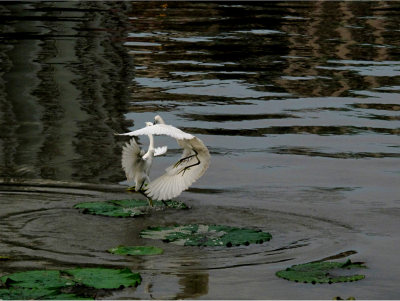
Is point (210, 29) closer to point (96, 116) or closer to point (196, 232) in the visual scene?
point (96, 116)

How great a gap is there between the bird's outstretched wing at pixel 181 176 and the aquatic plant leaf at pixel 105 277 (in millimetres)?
1861

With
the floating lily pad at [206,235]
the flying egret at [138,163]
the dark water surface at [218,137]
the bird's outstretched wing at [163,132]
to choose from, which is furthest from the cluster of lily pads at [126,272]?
the bird's outstretched wing at [163,132]

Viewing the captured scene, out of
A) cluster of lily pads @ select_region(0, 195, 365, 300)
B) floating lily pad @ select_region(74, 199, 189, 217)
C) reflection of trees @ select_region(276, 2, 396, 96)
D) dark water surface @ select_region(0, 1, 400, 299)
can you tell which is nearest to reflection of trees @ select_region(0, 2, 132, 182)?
dark water surface @ select_region(0, 1, 400, 299)

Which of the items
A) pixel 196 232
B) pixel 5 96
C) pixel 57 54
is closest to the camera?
pixel 196 232

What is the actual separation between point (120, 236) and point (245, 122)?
18.4ft

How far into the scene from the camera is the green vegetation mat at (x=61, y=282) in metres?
7.07

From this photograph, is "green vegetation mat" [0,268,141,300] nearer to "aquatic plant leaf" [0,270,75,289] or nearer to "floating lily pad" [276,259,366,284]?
"aquatic plant leaf" [0,270,75,289]

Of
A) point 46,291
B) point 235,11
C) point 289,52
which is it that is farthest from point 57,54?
point 46,291

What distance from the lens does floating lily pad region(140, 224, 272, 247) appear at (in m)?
8.69

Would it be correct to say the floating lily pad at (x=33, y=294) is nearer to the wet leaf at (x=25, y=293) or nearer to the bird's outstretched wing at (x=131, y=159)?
the wet leaf at (x=25, y=293)

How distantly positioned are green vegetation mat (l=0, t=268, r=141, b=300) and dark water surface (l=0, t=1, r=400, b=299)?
135 millimetres

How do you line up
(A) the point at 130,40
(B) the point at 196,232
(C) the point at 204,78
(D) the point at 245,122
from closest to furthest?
(B) the point at 196,232
(D) the point at 245,122
(C) the point at 204,78
(A) the point at 130,40

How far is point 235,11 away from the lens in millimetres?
27703

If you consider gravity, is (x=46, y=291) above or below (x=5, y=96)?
above
